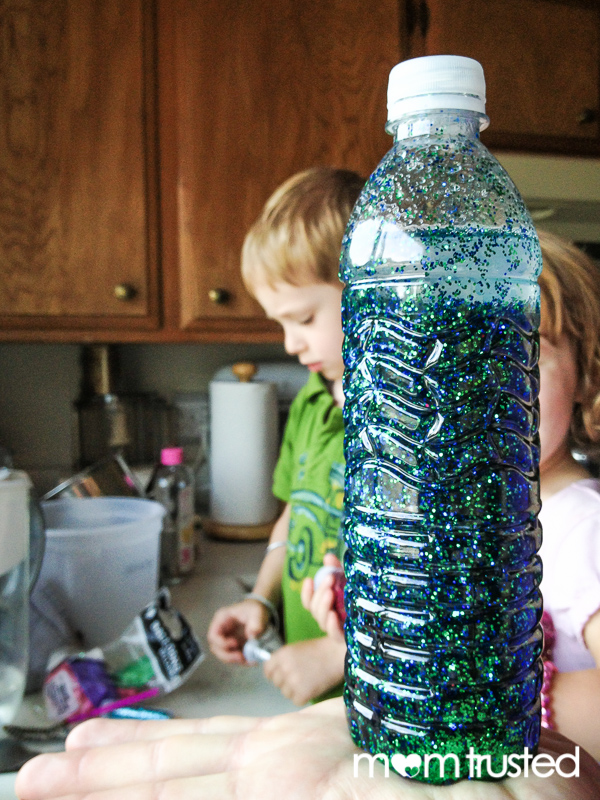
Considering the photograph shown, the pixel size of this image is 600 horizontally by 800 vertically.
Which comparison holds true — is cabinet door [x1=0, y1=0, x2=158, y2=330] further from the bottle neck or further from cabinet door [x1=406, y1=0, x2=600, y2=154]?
A: the bottle neck

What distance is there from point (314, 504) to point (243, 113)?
969 mm

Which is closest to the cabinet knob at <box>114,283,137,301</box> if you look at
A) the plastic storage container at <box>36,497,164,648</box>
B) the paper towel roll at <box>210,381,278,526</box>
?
the paper towel roll at <box>210,381,278,526</box>

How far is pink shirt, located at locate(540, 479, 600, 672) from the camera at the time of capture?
Result: 552 millimetres

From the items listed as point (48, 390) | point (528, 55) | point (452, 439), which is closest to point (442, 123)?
point (452, 439)

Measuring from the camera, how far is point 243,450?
5.48 feet

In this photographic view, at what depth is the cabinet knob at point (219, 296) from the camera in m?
1.55

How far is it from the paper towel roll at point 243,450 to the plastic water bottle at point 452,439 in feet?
4.20

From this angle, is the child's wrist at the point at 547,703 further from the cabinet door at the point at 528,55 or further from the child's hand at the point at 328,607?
the cabinet door at the point at 528,55

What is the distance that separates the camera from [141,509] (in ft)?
3.86

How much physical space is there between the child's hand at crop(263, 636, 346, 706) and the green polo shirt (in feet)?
0.50

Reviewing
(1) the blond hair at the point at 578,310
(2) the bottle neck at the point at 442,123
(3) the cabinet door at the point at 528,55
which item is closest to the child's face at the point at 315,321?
(1) the blond hair at the point at 578,310

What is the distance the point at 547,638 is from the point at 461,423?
312 millimetres

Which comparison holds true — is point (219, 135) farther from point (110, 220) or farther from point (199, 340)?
point (199, 340)

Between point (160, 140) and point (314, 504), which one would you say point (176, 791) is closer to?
point (314, 504)
